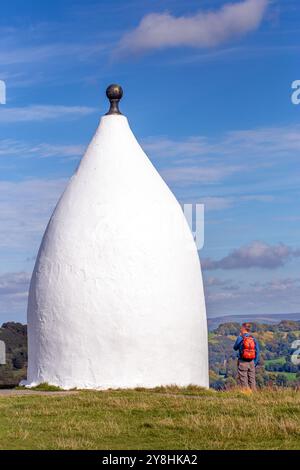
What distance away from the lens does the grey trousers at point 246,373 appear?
60.6ft

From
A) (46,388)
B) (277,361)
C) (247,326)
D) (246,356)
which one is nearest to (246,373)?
(246,356)

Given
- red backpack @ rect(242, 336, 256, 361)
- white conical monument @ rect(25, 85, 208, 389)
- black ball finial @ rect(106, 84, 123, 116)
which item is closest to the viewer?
red backpack @ rect(242, 336, 256, 361)

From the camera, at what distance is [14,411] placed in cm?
1452

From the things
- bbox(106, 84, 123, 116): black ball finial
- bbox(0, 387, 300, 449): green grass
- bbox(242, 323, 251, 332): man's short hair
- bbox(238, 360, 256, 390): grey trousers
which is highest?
bbox(106, 84, 123, 116): black ball finial

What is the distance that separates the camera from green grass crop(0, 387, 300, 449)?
11164 millimetres

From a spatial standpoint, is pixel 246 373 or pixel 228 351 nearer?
pixel 246 373

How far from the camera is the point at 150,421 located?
12891mm

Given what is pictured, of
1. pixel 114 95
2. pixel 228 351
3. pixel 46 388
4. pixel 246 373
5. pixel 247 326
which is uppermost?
pixel 114 95

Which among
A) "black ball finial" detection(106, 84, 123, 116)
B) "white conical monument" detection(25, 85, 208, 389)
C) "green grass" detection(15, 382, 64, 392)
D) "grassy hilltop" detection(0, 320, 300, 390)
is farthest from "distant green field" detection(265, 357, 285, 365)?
"green grass" detection(15, 382, 64, 392)

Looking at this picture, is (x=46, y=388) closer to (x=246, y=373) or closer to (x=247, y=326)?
(x=246, y=373)

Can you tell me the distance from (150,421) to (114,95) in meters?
9.83

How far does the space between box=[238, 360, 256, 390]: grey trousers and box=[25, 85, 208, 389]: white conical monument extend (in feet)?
3.89

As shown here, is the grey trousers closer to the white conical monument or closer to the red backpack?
the red backpack
